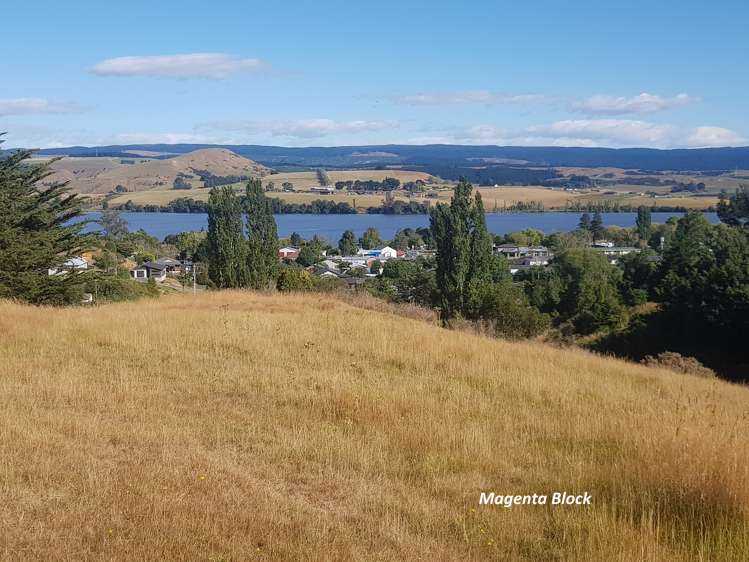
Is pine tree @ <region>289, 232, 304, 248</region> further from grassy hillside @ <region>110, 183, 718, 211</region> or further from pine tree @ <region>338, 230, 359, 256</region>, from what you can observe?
grassy hillside @ <region>110, 183, 718, 211</region>

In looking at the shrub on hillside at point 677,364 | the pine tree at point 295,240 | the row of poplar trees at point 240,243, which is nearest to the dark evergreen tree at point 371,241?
the pine tree at point 295,240

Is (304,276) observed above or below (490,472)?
below

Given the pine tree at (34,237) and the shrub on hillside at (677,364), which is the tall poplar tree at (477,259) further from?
the pine tree at (34,237)

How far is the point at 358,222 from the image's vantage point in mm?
145875

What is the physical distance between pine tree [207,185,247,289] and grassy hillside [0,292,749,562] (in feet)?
89.7

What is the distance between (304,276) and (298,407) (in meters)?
38.4

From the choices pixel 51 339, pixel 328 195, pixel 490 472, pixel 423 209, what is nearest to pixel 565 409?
pixel 490 472

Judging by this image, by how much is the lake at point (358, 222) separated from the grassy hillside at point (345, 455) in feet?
322

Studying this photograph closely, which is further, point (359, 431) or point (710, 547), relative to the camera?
point (359, 431)

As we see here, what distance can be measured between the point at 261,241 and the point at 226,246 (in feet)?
8.01

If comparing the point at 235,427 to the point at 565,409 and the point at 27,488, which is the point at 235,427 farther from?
the point at 565,409

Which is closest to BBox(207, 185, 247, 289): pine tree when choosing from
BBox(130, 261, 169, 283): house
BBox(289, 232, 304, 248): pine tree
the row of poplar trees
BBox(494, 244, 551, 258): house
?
the row of poplar trees

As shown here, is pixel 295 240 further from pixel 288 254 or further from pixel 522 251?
pixel 522 251

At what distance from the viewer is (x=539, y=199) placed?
565 feet
